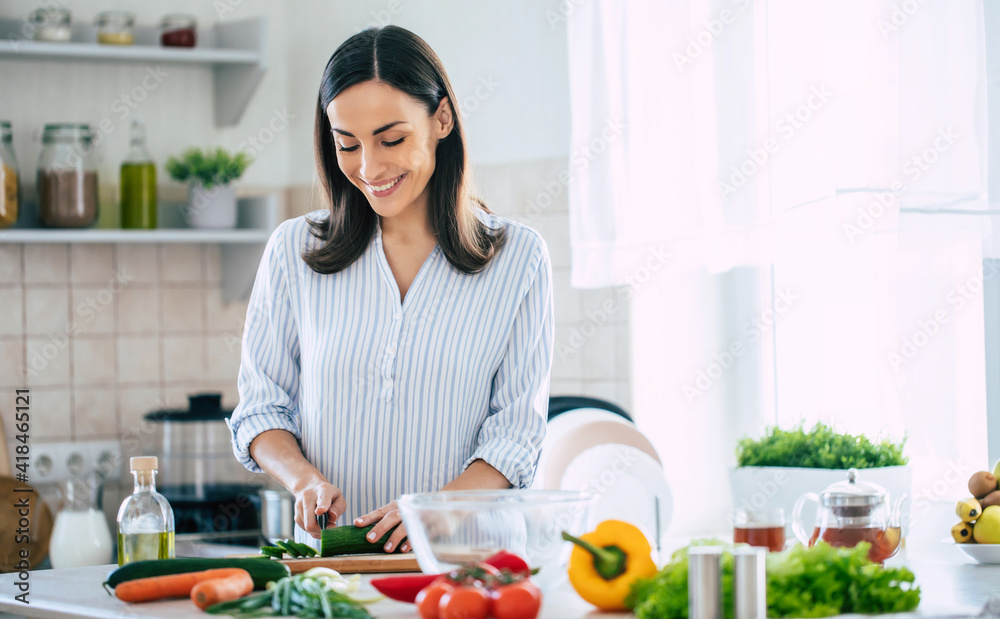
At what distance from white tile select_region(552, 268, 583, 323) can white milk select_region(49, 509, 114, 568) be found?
108 centimetres

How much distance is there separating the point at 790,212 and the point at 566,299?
0.62 metres

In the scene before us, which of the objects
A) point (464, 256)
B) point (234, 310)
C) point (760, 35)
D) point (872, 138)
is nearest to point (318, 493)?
point (464, 256)

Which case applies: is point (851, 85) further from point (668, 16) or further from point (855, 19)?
point (668, 16)

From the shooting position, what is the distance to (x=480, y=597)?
998 mm

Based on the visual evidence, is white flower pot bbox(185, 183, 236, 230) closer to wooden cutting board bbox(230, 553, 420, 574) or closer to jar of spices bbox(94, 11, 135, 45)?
jar of spices bbox(94, 11, 135, 45)

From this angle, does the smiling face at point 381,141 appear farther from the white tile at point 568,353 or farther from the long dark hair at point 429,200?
the white tile at point 568,353

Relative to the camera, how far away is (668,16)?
7.83 feet

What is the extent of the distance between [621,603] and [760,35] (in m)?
1.46

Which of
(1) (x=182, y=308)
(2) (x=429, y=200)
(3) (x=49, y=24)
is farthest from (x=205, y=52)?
(2) (x=429, y=200)

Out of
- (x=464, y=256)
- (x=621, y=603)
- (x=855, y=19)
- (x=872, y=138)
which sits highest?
(x=855, y=19)

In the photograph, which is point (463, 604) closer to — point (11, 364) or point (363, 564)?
point (363, 564)

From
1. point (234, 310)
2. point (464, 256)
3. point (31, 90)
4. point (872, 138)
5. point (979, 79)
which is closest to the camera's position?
point (464, 256)

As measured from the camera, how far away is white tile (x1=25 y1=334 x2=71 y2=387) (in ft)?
9.18

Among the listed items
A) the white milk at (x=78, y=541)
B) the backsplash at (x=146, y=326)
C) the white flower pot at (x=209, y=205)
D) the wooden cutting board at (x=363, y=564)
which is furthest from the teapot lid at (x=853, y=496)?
the white flower pot at (x=209, y=205)
